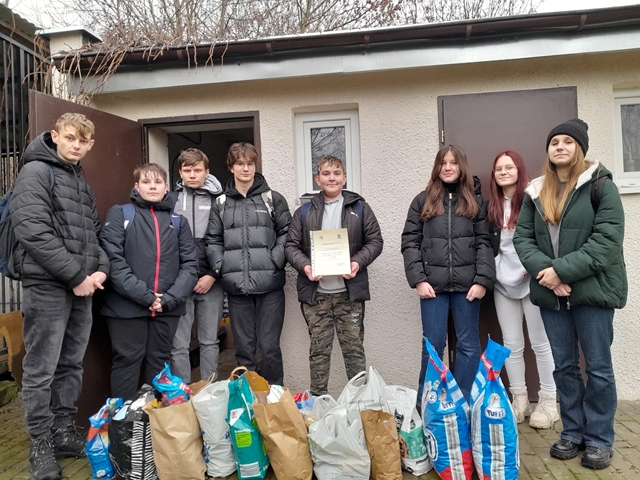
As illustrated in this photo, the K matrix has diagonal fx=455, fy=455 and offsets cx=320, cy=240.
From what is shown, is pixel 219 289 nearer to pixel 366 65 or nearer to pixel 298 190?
pixel 298 190

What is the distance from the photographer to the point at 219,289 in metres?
3.72

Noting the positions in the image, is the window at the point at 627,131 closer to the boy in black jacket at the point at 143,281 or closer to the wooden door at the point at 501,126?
the wooden door at the point at 501,126

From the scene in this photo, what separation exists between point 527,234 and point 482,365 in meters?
0.93

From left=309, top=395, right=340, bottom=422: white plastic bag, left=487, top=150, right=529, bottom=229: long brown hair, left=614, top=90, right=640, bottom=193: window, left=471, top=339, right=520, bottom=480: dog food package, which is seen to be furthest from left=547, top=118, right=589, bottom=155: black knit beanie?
left=309, top=395, right=340, bottom=422: white plastic bag

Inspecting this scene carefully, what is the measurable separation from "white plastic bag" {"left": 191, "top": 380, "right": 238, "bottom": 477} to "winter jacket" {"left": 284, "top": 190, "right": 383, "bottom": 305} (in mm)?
987

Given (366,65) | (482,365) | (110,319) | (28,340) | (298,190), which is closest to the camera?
(482,365)

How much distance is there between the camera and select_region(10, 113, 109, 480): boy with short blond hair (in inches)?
110

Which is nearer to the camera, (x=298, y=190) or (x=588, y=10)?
(x=588, y=10)

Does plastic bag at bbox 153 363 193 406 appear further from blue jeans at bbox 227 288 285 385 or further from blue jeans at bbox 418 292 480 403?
blue jeans at bbox 418 292 480 403

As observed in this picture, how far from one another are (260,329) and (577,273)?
222 centimetres

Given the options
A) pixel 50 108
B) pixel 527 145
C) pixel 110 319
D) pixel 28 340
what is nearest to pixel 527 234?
pixel 527 145

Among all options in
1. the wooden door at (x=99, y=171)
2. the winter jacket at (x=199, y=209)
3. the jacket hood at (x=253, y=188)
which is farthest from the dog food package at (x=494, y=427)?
the wooden door at (x=99, y=171)

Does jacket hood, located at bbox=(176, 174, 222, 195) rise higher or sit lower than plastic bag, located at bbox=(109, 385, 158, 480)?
higher

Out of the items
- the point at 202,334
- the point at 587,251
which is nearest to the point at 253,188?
the point at 202,334
